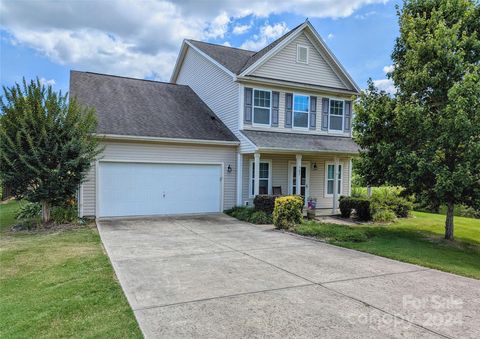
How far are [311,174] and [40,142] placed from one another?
450 inches

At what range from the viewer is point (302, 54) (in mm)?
16156

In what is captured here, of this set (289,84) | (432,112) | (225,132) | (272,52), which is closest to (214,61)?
(272,52)

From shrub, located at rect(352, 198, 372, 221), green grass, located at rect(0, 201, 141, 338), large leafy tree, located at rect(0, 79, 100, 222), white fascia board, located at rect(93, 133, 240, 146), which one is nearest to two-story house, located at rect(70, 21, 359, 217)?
white fascia board, located at rect(93, 133, 240, 146)

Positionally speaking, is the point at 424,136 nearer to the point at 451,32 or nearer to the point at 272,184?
the point at 451,32

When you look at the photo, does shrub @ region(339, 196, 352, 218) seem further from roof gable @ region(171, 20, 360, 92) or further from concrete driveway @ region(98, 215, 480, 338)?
concrete driveway @ region(98, 215, 480, 338)

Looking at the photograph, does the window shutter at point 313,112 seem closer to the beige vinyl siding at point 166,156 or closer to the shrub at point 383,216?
the beige vinyl siding at point 166,156

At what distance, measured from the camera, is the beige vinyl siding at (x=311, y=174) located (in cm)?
1527

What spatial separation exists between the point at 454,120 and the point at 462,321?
5.98m

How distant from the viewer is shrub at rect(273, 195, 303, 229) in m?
11.6

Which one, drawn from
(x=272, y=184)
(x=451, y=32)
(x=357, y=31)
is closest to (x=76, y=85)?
(x=272, y=184)

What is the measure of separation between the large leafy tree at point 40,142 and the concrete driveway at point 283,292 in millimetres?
3244

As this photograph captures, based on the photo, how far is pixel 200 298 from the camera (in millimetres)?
4977

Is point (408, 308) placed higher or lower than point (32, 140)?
lower

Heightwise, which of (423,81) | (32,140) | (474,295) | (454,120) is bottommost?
(474,295)
